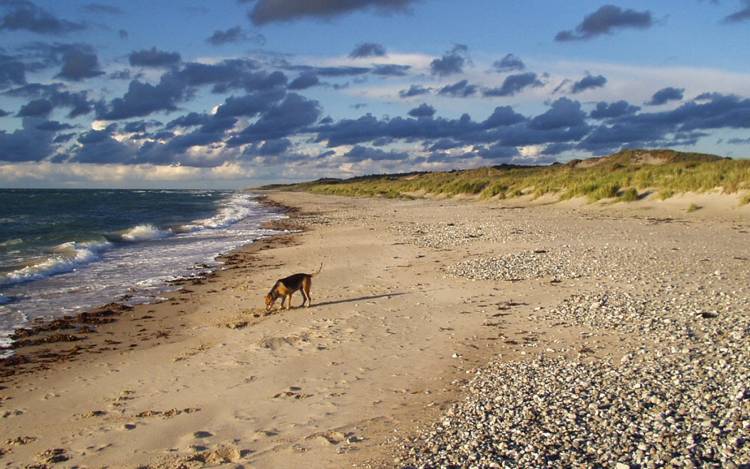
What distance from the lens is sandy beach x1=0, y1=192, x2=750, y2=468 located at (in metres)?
5.76

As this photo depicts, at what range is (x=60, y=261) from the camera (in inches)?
770

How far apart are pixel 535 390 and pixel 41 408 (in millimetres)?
6112

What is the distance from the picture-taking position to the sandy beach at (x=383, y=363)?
5.76m

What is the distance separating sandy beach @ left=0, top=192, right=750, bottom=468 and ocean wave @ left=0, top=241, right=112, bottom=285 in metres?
5.45

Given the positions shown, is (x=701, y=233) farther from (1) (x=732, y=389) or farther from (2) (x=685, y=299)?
(1) (x=732, y=389)

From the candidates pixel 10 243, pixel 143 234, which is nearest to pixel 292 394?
pixel 10 243

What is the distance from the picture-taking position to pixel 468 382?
24.5 ft

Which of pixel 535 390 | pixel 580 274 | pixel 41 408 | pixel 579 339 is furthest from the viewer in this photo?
pixel 580 274

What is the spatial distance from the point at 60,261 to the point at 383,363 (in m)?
15.5

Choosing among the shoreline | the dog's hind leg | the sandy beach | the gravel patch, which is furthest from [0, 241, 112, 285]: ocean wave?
the gravel patch

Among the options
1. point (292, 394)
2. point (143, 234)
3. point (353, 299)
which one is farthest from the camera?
point (143, 234)

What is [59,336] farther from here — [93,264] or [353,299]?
[93,264]

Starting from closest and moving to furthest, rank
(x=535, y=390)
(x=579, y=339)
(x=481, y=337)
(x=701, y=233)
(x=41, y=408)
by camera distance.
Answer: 1. (x=535, y=390)
2. (x=41, y=408)
3. (x=579, y=339)
4. (x=481, y=337)
5. (x=701, y=233)

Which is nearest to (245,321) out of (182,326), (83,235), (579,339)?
(182,326)
